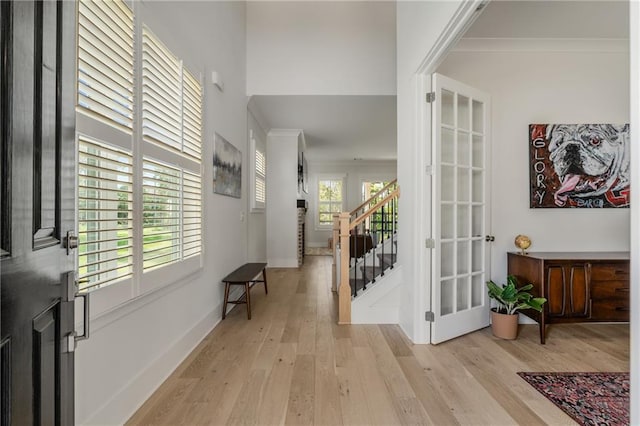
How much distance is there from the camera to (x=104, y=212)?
1.54 metres

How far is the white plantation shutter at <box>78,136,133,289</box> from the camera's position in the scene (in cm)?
138

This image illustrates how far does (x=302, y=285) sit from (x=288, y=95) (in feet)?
9.05

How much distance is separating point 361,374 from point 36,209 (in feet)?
6.69

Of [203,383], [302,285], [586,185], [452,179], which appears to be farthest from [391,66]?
[203,383]

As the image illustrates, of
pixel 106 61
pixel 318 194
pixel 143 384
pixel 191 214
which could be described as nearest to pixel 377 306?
pixel 191 214

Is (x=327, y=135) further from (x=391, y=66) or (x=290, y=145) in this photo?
(x=391, y=66)

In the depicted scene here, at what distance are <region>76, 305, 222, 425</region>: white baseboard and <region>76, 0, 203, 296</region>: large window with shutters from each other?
52 cm

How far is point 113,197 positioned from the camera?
1599 mm

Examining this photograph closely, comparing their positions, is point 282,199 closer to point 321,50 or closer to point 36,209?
point 321,50

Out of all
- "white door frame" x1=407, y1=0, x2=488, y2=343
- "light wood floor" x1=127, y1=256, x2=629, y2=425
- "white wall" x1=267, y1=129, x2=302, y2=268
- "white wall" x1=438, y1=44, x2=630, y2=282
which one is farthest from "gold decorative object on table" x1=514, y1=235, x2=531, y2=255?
"white wall" x1=267, y1=129, x2=302, y2=268

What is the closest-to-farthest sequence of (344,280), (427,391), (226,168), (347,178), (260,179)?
(427,391), (344,280), (226,168), (260,179), (347,178)

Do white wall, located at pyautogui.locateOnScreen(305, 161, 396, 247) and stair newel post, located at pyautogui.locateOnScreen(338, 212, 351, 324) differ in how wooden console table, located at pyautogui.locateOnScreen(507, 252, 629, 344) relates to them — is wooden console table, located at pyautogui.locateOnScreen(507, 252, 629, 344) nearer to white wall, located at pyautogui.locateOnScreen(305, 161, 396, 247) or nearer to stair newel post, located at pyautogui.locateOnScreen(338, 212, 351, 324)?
stair newel post, located at pyautogui.locateOnScreen(338, 212, 351, 324)

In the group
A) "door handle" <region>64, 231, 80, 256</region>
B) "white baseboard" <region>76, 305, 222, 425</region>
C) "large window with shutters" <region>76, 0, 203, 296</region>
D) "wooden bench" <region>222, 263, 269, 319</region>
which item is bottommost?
"white baseboard" <region>76, 305, 222, 425</region>

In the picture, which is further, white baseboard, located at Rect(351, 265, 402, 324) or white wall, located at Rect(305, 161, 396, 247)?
white wall, located at Rect(305, 161, 396, 247)
